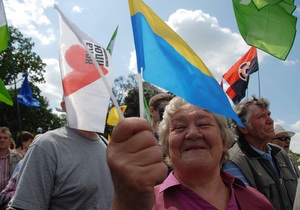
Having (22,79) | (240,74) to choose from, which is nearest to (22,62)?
(22,79)

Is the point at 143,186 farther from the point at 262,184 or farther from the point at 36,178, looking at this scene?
the point at 262,184

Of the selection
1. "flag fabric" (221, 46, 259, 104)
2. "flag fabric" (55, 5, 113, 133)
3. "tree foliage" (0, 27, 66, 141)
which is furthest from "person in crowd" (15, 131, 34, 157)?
"tree foliage" (0, 27, 66, 141)

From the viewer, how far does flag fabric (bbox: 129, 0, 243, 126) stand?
5.08 feet

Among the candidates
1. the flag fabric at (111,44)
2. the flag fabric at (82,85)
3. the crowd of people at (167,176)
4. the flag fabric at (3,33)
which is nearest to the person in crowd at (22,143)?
the flag fabric at (3,33)

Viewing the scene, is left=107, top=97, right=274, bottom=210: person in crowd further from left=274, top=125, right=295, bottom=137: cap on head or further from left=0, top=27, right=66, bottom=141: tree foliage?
left=0, top=27, right=66, bottom=141: tree foliage

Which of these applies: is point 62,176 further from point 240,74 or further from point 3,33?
point 240,74

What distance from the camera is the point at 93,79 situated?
72.9 inches

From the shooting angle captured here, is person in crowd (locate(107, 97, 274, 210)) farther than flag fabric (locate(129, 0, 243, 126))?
Yes

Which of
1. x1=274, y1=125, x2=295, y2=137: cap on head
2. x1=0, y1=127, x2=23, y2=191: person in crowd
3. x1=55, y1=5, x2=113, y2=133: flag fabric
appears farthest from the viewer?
x1=274, y1=125, x2=295, y2=137: cap on head

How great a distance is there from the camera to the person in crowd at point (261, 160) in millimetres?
2639

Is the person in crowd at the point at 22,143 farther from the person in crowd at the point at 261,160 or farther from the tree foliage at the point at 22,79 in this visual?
the tree foliage at the point at 22,79

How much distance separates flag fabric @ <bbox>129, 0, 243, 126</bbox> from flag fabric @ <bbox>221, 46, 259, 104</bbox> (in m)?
6.15

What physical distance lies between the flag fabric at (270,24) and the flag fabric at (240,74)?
14.1ft

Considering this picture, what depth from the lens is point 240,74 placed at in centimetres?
787
